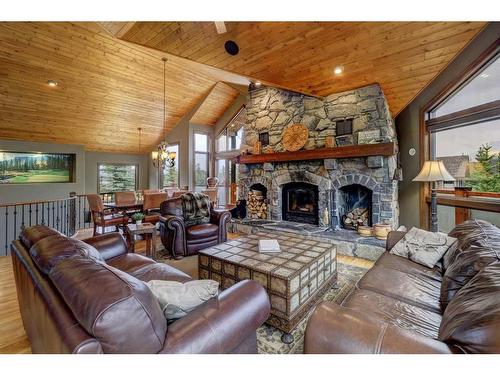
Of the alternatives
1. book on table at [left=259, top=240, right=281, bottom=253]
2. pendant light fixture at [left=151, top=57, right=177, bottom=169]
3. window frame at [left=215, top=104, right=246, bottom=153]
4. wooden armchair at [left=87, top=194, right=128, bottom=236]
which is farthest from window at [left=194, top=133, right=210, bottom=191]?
book on table at [left=259, top=240, right=281, bottom=253]

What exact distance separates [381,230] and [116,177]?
8628mm

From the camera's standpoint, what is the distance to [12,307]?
7.44 feet

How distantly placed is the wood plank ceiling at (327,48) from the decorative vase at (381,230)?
7.06ft

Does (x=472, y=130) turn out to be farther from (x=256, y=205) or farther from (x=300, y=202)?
(x=256, y=205)

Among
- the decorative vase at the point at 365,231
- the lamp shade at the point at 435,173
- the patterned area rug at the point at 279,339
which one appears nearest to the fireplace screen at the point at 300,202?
the decorative vase at the point at 365,231

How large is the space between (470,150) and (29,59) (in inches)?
312

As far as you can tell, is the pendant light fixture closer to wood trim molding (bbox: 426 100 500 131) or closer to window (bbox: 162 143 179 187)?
window (bbox: 162 143 179 187)

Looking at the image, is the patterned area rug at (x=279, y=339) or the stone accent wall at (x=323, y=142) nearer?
the patterned area rug at (x=279, y=339)

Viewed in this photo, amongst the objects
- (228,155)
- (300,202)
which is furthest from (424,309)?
(228,155)

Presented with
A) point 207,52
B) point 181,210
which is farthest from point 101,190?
point 207,52

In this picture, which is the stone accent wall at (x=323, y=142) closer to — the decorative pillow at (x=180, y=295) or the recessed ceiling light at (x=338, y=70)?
the recessed ceiling light at (x=338, y=70)

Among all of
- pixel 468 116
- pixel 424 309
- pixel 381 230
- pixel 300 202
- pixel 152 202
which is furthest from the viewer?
pixel 152 202

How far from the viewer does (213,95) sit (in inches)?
285

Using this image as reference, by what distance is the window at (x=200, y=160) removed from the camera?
818 centimetres
